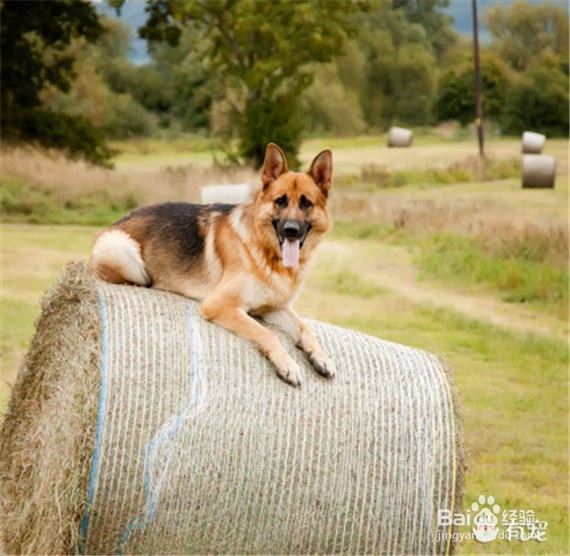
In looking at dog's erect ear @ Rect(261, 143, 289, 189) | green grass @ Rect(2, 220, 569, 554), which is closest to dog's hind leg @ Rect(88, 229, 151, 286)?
dog's erect ear @ Rect(261, 143, 289, 189)

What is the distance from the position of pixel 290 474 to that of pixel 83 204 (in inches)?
637

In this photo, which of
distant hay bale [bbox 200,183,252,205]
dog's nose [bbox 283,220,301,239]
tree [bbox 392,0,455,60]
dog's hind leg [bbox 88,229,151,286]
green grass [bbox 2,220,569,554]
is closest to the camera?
dog's nose [bbox 283,220,301,239]

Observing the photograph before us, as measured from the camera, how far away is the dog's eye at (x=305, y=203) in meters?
5.60

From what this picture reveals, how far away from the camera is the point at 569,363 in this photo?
10.9 meters

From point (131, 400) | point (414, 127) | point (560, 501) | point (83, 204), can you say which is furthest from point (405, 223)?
point (414, 127)

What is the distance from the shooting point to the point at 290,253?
566cm

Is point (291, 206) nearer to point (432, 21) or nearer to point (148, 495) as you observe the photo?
point (148, 495)

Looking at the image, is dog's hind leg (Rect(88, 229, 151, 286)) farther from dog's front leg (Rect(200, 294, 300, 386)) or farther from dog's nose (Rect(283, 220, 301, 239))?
dog's nose (Rect(283, 220, 301, 239))

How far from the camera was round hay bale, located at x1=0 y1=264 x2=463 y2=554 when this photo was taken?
4.81 metres

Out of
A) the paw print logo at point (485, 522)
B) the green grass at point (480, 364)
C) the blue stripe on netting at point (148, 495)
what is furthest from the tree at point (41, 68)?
the blue stripe on netting at point (148, 495)

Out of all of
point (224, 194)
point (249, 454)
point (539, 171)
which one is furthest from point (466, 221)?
point (249, 454)

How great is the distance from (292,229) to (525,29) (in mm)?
34484

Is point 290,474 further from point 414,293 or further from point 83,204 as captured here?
point 83,204

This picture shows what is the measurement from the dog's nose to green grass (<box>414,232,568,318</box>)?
770 cm
